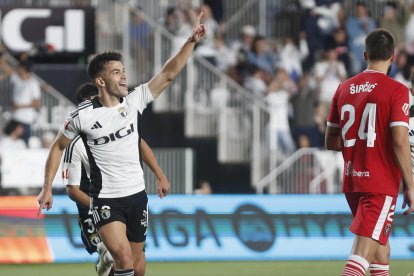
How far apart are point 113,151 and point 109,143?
8cm

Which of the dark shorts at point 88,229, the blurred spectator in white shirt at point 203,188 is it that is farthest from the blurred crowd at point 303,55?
the dark shorts at point 88,229

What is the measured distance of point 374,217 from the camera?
8.99 m

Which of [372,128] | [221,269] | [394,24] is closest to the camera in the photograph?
[372,128]

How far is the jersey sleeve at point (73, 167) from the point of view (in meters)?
10.9

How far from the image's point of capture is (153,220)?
648 inches

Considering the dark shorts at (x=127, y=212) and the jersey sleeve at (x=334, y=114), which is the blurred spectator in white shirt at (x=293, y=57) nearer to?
the dark shorts at (x=127, y=212)

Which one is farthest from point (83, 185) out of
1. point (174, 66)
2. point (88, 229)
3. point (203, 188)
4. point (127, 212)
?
point (203, 188)

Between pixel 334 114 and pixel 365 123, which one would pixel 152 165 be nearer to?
pixel 334 114

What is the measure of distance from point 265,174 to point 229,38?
364 cm

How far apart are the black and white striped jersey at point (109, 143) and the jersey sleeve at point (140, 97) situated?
0.26 ft

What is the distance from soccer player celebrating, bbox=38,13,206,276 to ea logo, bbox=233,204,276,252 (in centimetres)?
678

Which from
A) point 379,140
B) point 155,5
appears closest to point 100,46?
point 155,5

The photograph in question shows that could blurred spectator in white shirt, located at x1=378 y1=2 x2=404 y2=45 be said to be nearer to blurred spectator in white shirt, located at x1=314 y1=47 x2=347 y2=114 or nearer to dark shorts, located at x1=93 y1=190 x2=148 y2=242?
blurred spectator in white shirt, located at x1=314 y1=47 x2=347 y2=114

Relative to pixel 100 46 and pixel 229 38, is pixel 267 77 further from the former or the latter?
pixel 100 46
